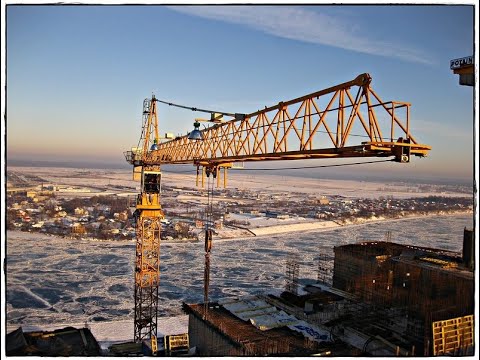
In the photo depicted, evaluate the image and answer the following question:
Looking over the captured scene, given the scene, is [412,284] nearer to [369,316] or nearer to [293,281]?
[369,316]

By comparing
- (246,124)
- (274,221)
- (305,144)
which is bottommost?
(274,221)

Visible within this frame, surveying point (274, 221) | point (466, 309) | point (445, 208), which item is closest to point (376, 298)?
point (466, 309)

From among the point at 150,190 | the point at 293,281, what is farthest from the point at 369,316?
the point at 150,190

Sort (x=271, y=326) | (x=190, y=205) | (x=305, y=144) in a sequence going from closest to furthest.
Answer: (x=305, y=144), (x=271, y=326), (x=190, y=205)

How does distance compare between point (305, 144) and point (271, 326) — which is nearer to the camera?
point (305, 144)

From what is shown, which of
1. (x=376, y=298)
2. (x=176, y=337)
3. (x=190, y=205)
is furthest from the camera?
(x=190, y=205)

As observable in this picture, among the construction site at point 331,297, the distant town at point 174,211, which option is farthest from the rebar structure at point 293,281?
the distant town at point 174,211

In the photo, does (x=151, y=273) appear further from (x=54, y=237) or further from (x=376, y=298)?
(x=54, y=237)
